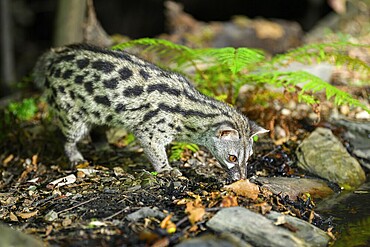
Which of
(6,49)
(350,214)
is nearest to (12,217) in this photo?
(350,214)

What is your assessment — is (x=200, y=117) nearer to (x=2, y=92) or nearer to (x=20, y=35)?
(x=2, y=92)

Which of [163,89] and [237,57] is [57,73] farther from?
[237,57]

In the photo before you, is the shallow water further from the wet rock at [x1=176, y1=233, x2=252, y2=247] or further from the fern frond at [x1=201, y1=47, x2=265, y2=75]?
the fern frond at [x1=201, y1=47, x2=265, y2=75]

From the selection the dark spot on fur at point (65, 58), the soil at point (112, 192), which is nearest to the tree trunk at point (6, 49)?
the soil at point (112, 192)

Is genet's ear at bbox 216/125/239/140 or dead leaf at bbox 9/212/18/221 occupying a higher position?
genet's ear at bbox 216/125/239/140

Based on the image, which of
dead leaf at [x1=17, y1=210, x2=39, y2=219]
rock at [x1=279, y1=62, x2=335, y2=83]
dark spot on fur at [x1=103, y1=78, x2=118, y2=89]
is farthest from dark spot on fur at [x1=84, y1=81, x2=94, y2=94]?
rock at [x1=279, y1=62, x2=335, y2=83]

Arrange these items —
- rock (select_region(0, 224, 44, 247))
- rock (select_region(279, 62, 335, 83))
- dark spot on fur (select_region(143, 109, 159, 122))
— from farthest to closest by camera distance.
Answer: rock (select_region(279, 62, 335, 83)) → dark spot on fur (select_region(143, 109, 159, 122)) → rock (select_region(0, 224, 44, 247))

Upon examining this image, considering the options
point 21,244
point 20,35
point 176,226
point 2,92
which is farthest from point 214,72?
point 20,35
